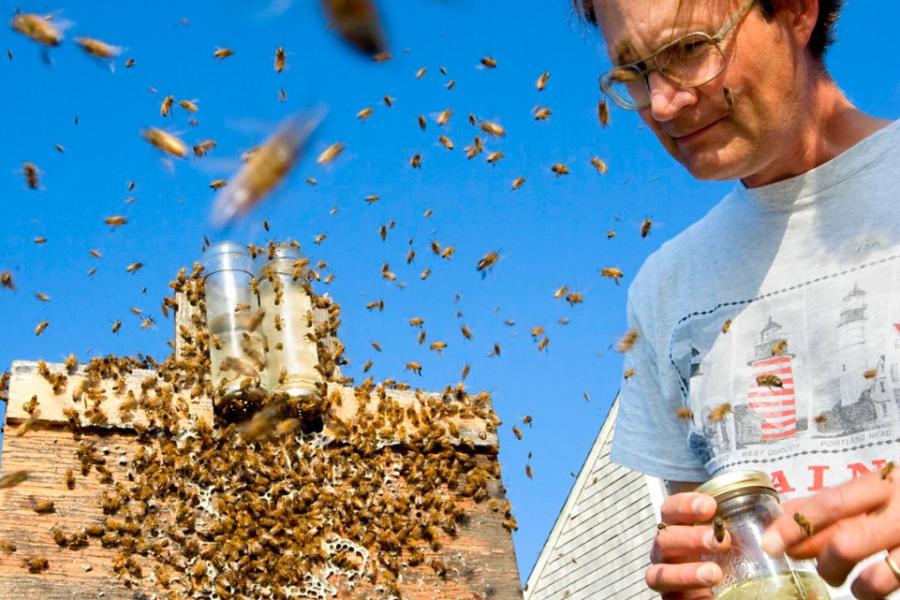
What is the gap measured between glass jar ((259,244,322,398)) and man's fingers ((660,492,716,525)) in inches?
125

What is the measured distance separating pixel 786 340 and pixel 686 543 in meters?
0.87

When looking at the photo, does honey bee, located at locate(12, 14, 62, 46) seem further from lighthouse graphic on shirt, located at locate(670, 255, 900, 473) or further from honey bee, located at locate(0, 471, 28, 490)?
lighthouse graphic on shirt, located at locate(670, 255, 900, 473)

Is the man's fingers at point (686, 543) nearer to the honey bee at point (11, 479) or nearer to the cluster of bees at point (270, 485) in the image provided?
the cluster of bees at point (270, 485)

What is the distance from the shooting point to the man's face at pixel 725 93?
96.9 inches

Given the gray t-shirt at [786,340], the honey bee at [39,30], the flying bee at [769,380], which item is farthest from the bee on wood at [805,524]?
the honey bee at [39,30]

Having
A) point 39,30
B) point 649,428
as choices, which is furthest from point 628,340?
point 39,30

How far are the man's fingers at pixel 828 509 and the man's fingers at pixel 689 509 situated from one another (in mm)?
138

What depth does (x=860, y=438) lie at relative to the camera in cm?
240

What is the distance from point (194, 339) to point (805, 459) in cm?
366

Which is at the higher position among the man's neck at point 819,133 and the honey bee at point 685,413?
the man's neck at point 819,133

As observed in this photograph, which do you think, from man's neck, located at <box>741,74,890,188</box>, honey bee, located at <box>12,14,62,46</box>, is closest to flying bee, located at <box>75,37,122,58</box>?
honey bee, located at <box>12,14,62,46</box>

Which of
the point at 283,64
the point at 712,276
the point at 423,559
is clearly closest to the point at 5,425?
the point at 423,559

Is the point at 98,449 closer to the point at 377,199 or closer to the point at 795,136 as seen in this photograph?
the point at 377,199

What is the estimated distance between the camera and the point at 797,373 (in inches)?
100
